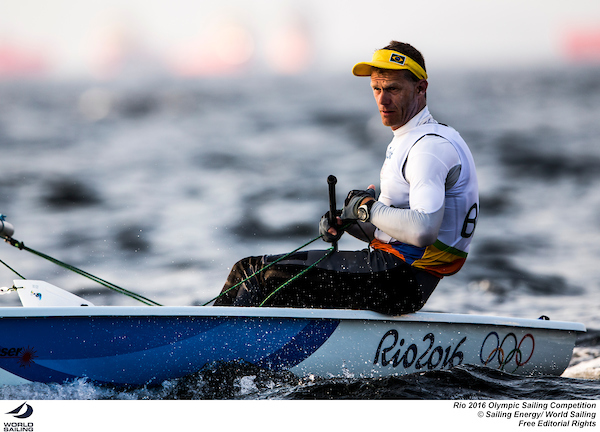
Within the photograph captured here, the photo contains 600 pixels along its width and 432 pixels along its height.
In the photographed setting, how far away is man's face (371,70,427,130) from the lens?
3.37m

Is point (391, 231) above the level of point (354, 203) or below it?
below

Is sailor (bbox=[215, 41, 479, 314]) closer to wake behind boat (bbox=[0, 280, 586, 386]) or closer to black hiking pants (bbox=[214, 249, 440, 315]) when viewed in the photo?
black hiking pants (bbox=[214, 249, 440, 315])

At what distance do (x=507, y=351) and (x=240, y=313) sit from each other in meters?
1.61

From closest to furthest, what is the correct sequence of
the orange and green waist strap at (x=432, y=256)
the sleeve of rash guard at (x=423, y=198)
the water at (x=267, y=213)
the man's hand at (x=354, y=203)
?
the sleeve of rash guard at (x=423, y=198), the man's hand at (x=354, y=203), the orange and green waist strap at (x=432, y=256), the water at (x=267, y=213)

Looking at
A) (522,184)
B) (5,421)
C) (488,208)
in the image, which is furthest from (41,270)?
(522,184)

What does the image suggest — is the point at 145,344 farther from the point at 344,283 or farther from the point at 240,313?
the point at 344,283

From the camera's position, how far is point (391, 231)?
10.2 feet

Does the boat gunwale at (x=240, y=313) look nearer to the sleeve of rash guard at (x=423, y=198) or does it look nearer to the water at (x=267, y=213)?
the water at (x=267, y=213)

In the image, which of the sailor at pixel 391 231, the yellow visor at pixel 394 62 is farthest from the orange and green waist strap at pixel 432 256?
the yellow visor at pixel 394 62

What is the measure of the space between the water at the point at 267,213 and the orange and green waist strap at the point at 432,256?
69cm

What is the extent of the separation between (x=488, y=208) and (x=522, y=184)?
2.49 metres

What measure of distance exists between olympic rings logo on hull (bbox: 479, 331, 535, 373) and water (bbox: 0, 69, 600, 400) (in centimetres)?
9

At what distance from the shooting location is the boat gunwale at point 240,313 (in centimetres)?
309

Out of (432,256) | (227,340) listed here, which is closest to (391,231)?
(432,256)
